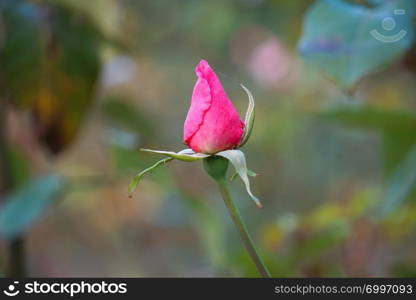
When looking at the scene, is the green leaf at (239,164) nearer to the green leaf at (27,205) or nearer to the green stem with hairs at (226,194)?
the green stem with hairs at (226,194)

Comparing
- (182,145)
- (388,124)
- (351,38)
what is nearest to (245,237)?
(351,38)

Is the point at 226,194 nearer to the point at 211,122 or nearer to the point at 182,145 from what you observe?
the point at 211,122

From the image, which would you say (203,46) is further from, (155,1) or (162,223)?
(162,223)

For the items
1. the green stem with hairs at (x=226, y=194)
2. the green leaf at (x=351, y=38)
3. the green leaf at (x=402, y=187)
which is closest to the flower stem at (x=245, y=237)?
the green stem with hairs at (x=226, y=194)

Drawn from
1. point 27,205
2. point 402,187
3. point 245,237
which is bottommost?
point 27,205

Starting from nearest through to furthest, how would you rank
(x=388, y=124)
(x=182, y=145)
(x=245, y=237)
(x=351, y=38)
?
(x=245, y=237) → (x=351, y=38) → (x=388, y=124) → (x=182, y=145)

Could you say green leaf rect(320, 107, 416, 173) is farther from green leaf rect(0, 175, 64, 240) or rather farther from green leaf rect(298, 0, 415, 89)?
green leaf rect(0, 175, 64, 240)

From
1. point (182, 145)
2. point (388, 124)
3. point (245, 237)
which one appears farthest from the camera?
point (182, 145)

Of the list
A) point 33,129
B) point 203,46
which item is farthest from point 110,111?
point 203,46
